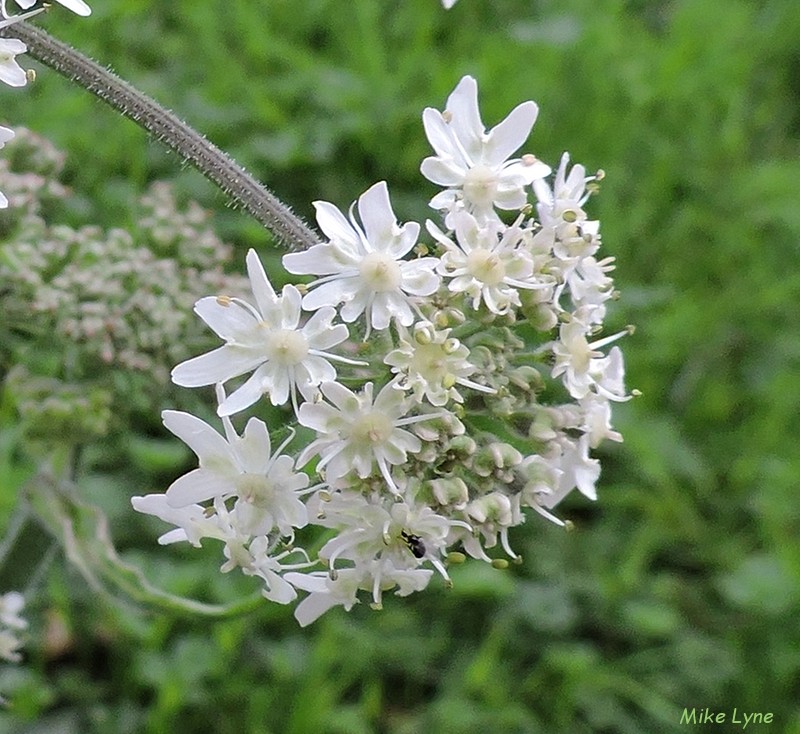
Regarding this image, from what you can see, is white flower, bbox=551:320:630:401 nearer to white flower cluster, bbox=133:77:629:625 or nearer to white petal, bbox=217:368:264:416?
white flower cluster, bbox=133:77:629:625

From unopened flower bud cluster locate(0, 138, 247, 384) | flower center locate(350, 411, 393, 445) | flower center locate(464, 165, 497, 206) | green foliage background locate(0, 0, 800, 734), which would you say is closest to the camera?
flower center locate(350, 411, 393, 445)

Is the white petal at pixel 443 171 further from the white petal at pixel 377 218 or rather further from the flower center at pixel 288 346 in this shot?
Result: the flower center at pixel 288 346

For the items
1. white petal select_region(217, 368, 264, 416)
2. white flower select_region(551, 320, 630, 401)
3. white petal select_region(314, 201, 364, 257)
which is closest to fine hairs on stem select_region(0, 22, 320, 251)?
white petal select_region(314, 201, 364, 257)

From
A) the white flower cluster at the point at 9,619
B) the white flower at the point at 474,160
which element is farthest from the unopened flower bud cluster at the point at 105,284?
the white flower at the point at 474,160

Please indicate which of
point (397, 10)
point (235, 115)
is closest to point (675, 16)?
point (397, 10)

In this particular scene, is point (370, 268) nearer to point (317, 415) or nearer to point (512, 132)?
point (317, 415)

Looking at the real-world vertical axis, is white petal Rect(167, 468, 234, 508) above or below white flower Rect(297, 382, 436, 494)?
below
